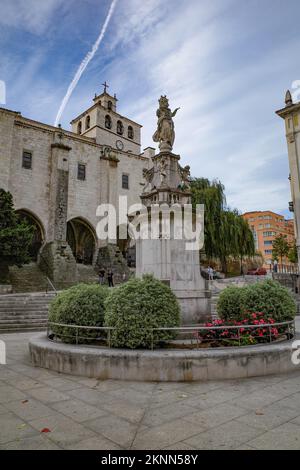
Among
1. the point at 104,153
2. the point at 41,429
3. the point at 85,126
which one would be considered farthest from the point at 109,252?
the point at 41,429

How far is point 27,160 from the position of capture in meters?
27.8

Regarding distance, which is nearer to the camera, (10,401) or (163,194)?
(10,401)

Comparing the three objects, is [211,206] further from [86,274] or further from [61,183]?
[61,183]

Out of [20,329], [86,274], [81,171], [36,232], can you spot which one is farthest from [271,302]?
[81,171]

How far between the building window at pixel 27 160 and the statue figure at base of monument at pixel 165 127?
71.3 ft

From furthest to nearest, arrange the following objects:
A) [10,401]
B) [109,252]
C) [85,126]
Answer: [85,126] < [109,252] < [10,401]

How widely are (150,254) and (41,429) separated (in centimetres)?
466

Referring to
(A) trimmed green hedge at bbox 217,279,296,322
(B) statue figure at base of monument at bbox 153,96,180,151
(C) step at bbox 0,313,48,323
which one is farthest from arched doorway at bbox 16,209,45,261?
(A) trimmed green hedge at bbox 217,279,296,322

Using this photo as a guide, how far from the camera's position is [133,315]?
537 cm

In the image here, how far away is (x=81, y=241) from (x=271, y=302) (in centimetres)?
2810

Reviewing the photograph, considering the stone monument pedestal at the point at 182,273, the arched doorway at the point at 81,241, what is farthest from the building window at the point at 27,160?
the stone monument pedestal at the point at 182,273

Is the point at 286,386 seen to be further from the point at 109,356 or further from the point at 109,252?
the point at 109,252

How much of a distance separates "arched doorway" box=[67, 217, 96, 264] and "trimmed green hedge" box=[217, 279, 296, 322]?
25.7 metres

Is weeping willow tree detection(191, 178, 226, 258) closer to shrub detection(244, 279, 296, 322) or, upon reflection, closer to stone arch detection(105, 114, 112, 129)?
stone arch detection(105, 114, 112, 129)
